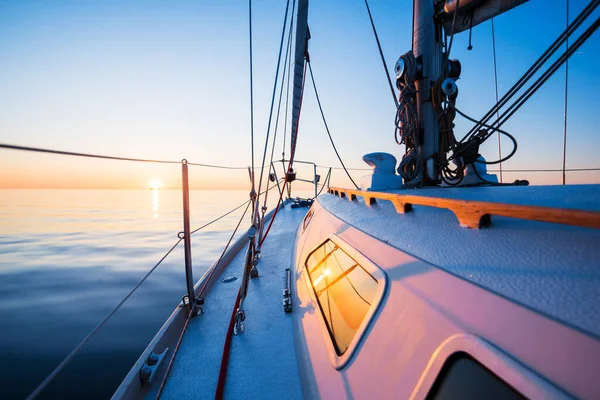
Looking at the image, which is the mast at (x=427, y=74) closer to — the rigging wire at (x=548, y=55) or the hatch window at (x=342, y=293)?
the rigging wire at (x=548, y=55)

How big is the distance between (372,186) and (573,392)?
2618 mm

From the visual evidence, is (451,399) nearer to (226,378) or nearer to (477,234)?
(477,234)

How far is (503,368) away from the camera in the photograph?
50 cm

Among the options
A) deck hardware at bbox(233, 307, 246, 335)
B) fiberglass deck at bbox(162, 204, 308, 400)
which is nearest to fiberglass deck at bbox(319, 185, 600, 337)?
fiberglass deck at bbox(162, 204, 308, 400)

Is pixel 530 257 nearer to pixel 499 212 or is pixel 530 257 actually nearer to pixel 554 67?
pixel 499 212

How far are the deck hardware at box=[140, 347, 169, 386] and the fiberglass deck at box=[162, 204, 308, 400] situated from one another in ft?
0.34

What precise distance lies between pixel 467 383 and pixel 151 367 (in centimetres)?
182

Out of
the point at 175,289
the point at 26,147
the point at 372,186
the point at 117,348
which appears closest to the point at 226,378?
the point at 26,147

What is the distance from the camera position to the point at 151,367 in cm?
162

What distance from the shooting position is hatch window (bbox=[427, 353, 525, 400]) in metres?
0.53

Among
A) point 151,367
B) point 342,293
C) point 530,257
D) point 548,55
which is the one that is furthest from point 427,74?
point 151,367

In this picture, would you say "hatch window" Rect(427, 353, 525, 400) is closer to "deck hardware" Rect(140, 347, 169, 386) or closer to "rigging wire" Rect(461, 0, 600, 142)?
A: "deck hardware" Rect(140, 347, 169, 386)

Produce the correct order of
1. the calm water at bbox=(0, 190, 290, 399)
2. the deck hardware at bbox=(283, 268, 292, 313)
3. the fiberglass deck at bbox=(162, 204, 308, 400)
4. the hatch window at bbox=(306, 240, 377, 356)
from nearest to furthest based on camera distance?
the hatch window at bbox=(306, 240, 377, 356) < the fiberglass deck at bbox=(162, 204, 308, 400) < the deck hardware at bbox=(283, 268, 292, 313) < the calm water at bbox=(0, 190, 290, 399)

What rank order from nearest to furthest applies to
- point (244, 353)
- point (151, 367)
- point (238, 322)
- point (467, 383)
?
1. point (467, 383)
2. point (151, 367)
3. point (244, 353)
4. point (238, 322)
